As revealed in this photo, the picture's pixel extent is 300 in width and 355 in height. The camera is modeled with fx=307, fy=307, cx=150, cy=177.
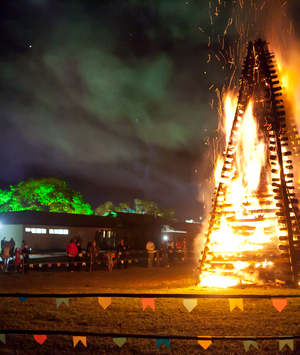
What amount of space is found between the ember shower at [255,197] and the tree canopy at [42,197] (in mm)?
40916

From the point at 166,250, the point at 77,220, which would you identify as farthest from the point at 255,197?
the point at 77,220

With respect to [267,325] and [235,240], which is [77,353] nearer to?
[267,325]

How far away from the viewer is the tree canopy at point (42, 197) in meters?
49.4

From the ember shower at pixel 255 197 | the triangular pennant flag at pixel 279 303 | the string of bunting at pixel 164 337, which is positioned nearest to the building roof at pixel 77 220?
the ember shower at pixel 255 197

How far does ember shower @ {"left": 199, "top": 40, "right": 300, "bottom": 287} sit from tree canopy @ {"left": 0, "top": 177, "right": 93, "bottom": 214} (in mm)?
40916

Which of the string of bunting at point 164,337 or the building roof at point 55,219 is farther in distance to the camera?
the building roof at point 55,219

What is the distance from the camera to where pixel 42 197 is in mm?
50250

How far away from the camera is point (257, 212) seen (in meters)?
11.9

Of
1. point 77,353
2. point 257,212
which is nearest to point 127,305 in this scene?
point 77,353

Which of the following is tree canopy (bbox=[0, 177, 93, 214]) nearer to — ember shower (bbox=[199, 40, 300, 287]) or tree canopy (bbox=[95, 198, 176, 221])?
tree canopy (bbox=[95, 198, 176, 221])

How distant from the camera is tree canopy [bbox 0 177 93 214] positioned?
49.4 m

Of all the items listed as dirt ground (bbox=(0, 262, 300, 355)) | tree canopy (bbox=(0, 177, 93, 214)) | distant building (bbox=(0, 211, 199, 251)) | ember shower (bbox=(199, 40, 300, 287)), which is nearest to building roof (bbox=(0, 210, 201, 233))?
distant building (bbox=(0, 211, 199, 251))

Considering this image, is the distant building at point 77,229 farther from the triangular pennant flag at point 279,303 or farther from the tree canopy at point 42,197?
the triangular pennant flag at point 279,303

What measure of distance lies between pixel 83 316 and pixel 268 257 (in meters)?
6.97
